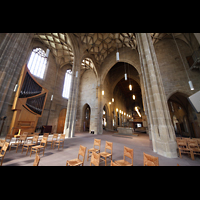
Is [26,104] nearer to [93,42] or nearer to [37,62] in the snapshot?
[37,62]

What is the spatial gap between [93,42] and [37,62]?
29.4 ft

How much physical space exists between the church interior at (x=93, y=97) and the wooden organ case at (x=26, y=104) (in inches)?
2.5

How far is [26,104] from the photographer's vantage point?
7.98 meters

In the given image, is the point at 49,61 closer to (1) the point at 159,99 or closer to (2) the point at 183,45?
(1) the point at 159,99

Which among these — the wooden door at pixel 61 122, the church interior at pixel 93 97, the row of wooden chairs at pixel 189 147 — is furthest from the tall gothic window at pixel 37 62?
the row of wooden chairs at pixel 189 147

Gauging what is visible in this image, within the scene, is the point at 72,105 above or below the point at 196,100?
above

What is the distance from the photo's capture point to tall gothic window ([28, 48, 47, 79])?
11414mm

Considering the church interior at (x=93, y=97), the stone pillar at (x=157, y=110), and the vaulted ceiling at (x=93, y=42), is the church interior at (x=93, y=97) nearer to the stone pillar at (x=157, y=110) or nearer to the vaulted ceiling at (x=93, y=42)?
the stone pillar at (x=157, y=110)

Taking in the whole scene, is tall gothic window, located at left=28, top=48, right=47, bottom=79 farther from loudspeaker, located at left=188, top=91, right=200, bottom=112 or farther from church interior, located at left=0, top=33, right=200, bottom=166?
loudspeaker, located at left=188, top=91, right=200, bottom=112

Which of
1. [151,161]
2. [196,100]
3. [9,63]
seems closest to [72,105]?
[9,63]

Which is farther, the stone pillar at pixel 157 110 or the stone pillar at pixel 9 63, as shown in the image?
the stone pillar at pixel 9 63

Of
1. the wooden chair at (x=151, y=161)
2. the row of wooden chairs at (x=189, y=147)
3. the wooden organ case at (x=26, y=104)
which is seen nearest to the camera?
the wooden chair at (x=151, y=161)

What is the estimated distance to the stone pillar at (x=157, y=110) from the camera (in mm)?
4301

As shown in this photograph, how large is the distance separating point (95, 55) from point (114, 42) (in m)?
3.74
